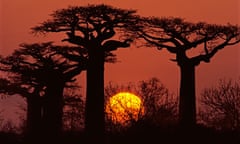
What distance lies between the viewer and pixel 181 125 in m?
23.5

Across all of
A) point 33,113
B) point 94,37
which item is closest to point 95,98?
point 94,37

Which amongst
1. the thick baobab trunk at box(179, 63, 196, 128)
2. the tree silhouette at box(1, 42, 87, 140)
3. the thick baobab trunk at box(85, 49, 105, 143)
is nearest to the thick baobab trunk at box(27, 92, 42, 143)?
the tree silhouette at box(1, 42, 87, 140)

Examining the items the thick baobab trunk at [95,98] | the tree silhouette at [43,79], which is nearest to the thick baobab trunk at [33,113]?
the tree silhouette at [43,79]

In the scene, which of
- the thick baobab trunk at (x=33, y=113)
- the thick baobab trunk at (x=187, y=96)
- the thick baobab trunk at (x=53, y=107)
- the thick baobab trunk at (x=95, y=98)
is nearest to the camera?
the thick baobab trunk at (x=95, y=98)

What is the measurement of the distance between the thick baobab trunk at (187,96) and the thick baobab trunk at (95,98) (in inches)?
172

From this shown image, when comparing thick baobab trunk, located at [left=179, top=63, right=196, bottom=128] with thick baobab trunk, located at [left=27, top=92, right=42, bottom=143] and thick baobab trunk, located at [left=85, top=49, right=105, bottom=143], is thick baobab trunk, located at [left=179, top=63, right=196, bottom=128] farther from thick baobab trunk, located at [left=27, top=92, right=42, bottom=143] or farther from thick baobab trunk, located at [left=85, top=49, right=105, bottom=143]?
thick baobab trunk, located at [left=27, top=92, right=42, bottom=143]

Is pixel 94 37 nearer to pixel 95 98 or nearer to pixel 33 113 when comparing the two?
pixel 95 98

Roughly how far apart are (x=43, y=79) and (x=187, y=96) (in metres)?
5.78

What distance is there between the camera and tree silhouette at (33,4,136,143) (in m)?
20.5

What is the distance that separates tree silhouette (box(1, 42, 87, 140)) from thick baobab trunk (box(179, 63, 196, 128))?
417 cm

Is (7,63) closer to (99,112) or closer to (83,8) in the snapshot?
(83,8)

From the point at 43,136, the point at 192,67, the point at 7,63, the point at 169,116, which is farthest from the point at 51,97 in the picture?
the point at 169,116

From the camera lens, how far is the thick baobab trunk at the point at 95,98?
20359 mm

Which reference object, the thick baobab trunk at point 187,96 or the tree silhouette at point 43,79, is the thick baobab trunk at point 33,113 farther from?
the thick baobab trunk at point 187,96
